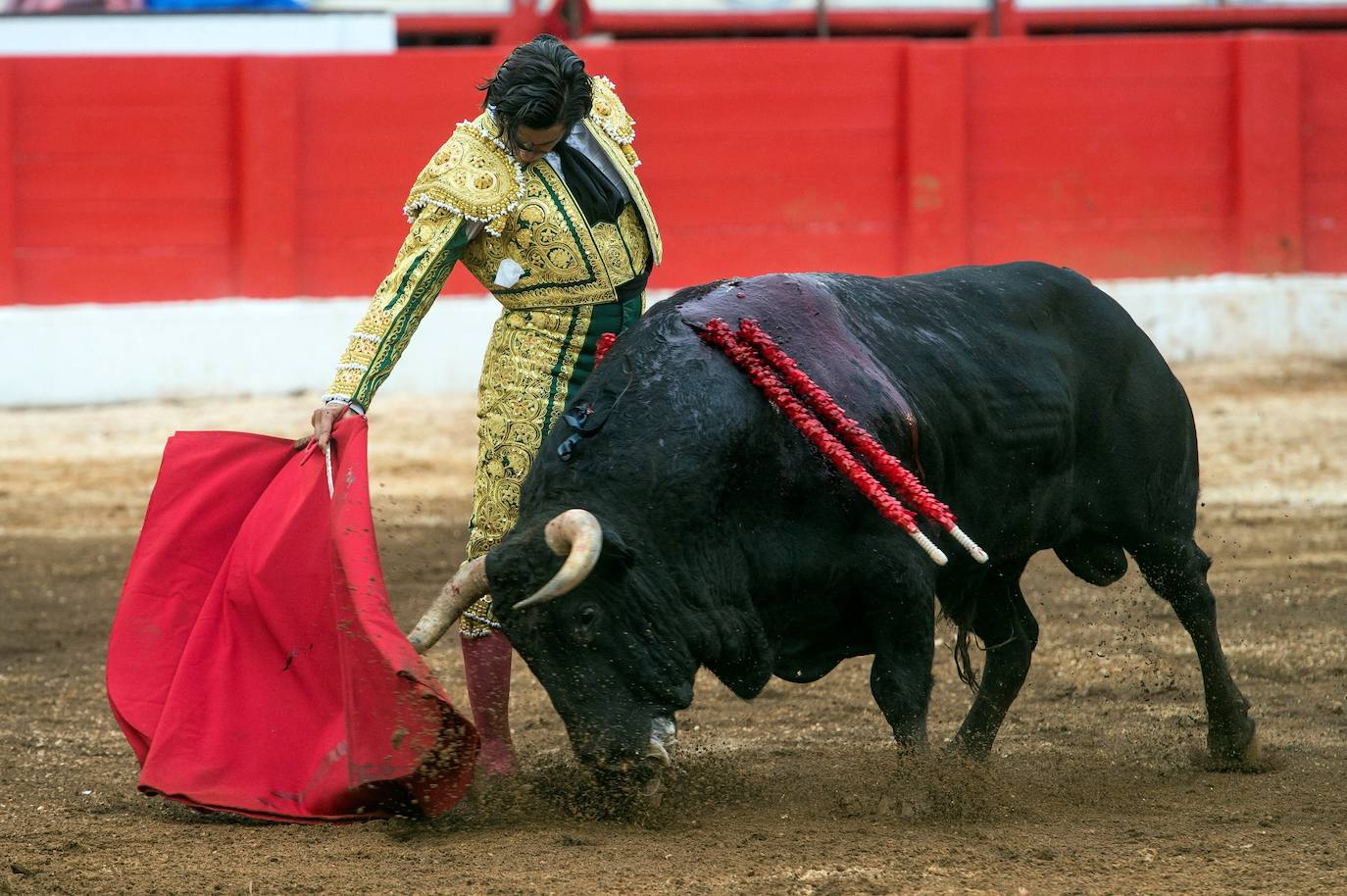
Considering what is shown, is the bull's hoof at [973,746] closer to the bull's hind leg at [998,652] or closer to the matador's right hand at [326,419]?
the bull's hind leg at [998,652]

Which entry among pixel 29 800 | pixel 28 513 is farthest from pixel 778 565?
pixel 28 513

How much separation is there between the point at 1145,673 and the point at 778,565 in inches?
71.4

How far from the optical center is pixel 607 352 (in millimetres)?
3191

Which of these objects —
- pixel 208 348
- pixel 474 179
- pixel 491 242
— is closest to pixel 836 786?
pixel 491 242

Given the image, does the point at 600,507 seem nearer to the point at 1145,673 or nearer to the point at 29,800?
the point at 29,800

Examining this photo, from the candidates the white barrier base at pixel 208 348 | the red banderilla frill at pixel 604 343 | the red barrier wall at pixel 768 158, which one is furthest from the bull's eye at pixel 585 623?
the red barrier wall at pixel 768 158

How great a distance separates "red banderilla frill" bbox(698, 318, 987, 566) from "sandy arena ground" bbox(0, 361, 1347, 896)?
0.47 m

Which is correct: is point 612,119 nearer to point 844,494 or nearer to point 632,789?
point 844,494

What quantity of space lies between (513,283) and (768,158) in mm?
6565

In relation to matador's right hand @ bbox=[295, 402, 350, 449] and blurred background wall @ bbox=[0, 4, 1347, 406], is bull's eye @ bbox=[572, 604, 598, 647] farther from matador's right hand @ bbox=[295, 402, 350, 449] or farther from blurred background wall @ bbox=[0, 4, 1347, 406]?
blurred background wall @ bbox=[0, 4, 1347, 406]

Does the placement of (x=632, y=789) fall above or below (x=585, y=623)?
below

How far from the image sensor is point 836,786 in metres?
3.45

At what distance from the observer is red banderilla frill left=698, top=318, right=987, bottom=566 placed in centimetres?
299

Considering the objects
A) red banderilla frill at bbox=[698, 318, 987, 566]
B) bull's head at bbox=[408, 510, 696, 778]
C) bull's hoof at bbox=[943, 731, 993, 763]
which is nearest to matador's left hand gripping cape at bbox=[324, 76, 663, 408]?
red banderilla frill at bbox=[698, 318, 987, 566]
